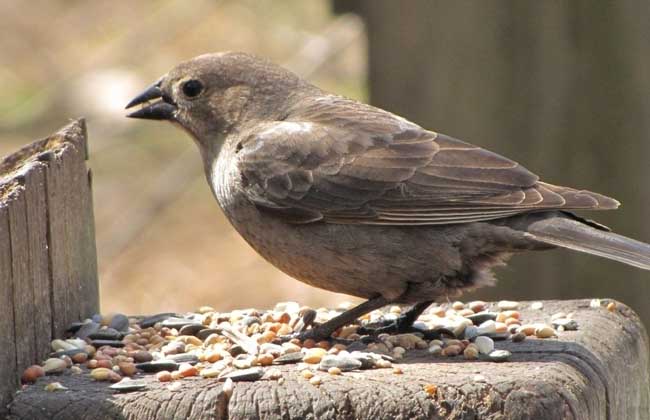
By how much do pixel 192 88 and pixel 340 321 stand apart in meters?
1.49

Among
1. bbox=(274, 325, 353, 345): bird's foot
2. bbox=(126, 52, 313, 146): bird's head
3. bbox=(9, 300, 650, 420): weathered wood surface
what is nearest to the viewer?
bbox=(9, 300, 650, 420): weathered wood surface

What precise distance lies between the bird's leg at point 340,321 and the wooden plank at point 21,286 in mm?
995

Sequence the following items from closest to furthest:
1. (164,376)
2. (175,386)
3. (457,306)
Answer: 1. (175,386)
2. (164,376)
3. (457,306)

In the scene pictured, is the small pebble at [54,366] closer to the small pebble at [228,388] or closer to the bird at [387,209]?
the small pebble at [228,388]

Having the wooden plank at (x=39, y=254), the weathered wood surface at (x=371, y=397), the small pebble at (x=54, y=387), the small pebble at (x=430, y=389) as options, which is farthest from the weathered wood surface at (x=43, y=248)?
the small pebble at (x=430, y=389)

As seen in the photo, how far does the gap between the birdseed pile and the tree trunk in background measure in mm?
1946

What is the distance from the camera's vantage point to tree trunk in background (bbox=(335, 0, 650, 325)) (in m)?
6.77

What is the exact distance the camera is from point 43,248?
13.9 feet

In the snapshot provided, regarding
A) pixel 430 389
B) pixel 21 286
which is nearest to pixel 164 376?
pixel 21 286

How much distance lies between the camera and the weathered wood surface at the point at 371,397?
3541 millimetres

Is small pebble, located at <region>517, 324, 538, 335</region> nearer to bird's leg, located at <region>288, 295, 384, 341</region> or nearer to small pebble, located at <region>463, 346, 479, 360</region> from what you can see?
small pebble, located at <region>463, 346, 479, 360</region>

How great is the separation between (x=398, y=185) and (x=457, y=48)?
8.52 feet

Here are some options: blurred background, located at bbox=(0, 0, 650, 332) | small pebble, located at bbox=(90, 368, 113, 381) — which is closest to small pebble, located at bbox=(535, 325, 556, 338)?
small pebble, located at bbox=(90, 368, 113, 381)

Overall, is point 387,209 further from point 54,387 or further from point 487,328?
point 54,387
